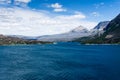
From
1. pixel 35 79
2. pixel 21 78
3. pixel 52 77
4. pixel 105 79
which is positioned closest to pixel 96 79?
pixel 105 79

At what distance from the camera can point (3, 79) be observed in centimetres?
8944

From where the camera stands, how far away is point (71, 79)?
8838 centimetres

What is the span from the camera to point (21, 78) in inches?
3558

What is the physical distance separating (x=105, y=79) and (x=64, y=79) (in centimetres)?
1649

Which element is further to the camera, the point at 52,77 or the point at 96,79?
the point at 52,77

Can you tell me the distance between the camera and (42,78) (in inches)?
3622

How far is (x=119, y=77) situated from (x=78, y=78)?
16.7 meters

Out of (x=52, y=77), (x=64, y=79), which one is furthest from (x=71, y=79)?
(x=52, y=77)

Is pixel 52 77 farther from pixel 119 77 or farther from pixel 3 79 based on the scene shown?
pixel 119 77

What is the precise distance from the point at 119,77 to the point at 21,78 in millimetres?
40431

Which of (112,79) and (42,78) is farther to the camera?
(42,78)

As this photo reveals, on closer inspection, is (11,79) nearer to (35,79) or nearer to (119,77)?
(35,79)

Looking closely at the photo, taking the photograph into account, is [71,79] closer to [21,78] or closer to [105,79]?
[105,79]

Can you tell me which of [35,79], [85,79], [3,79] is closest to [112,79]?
[85,79]
